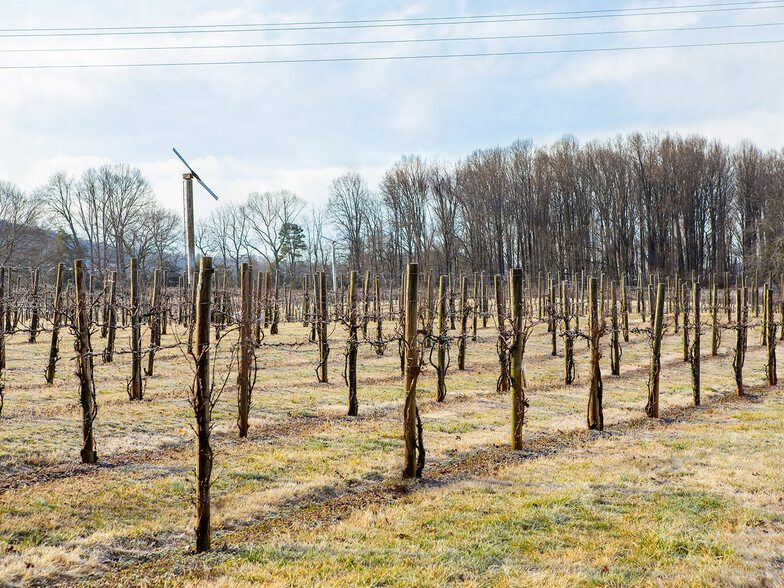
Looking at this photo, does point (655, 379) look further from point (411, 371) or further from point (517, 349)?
point (411, 371)

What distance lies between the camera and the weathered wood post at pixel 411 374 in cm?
655

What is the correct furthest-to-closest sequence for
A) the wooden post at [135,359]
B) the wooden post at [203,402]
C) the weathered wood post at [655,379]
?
the wooden post at [135,359], the weathered wood post at [655,379], the wooden post at [203,402]

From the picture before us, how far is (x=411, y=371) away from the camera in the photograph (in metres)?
6.53

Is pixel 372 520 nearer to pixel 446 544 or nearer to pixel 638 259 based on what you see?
pixel 446 544

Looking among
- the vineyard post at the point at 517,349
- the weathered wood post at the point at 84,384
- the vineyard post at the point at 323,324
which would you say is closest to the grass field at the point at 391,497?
the weathered wood post at the point at 84,384

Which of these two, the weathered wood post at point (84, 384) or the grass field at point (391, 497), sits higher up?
the weathered wood post at point (84, 384)

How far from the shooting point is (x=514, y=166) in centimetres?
5253

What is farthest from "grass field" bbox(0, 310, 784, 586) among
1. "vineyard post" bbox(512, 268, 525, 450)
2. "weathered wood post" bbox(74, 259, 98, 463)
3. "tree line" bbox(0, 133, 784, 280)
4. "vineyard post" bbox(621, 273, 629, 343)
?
"tree line" bbox(0, 133, 784, 280)

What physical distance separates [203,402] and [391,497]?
2.80 metres

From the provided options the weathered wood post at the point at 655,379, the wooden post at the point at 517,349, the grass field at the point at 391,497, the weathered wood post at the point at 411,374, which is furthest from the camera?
the weathered wood post at the point at 655,379

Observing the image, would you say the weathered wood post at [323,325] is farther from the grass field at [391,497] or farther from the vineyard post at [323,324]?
the grass field at [391,497]

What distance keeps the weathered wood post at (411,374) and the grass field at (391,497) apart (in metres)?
0.31

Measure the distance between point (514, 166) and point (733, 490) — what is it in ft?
163

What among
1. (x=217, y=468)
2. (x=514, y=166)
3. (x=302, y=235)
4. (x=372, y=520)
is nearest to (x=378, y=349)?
(x=217, y=468)
